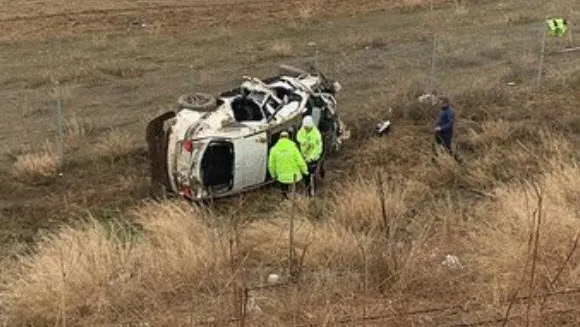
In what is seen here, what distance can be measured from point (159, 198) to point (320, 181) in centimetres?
Answer: 286

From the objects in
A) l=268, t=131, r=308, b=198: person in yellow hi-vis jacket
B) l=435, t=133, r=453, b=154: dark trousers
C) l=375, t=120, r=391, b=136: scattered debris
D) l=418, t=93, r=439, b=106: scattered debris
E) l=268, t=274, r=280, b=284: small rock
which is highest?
l=268, t=274, r=280, b=284: small rock

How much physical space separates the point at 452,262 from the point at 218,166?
20.8 feet

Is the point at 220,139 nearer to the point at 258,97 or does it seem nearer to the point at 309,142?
the point at 309,142

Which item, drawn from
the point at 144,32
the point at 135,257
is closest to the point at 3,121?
the point at 144,32

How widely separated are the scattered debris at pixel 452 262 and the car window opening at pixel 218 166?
5891 millimetres

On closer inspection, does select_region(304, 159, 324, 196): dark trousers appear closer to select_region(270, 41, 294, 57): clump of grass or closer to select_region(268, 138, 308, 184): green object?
select_region(268, 138, 308, 184): green object

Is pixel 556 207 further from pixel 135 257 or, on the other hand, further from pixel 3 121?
pixel 3 121

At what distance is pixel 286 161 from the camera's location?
13.4m

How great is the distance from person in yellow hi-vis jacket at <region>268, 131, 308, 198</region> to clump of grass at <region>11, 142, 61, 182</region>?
4202mm

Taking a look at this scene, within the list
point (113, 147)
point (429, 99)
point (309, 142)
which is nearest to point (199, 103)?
point (309, 142)

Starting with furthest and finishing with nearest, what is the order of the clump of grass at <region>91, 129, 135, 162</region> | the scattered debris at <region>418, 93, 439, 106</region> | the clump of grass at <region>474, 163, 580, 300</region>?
the scattered debris at <region>418, 93, 439, 106</region>
the clump of grass at <region>91, 129, 135, 162</region>
the clump of grass at <region>474, 163, 580, 300</region>

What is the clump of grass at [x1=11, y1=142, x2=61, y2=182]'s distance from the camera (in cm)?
1480

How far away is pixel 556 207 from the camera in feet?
28.5

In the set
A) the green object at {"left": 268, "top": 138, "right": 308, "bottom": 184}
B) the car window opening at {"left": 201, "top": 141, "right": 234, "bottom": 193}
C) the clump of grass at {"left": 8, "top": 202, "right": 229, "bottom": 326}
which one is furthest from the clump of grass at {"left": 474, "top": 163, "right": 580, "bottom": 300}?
the car window opening at {"left": 201, "top": 141, "right": 234, "bottom": 193}
